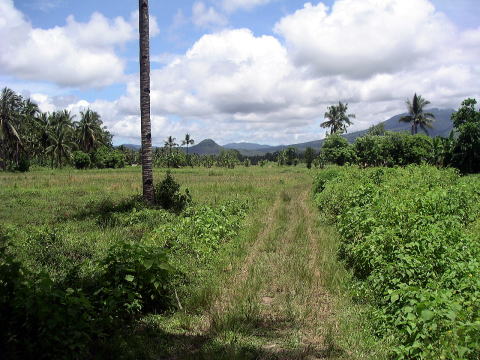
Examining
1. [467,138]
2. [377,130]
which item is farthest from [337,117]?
[467,138]

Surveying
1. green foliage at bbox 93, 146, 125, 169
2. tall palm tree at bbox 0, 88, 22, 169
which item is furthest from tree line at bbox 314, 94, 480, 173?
tall palm tree at bbox 0, 88, 22, 169

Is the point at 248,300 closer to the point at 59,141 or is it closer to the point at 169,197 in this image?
the point at 169,197

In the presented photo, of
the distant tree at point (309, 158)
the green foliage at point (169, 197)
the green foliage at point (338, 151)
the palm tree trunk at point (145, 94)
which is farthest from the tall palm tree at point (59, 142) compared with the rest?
the palm tree trunk at point (145, 94)

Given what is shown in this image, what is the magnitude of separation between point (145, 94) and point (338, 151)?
41908 mm

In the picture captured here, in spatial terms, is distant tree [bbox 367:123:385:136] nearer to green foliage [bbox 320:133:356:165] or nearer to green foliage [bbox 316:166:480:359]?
green foliage [bbox 320:133:356:165]

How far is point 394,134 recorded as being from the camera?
45375 mm

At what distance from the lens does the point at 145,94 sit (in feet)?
45.2

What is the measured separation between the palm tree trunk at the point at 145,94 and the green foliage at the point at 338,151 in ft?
130

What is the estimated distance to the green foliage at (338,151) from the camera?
1969 inches

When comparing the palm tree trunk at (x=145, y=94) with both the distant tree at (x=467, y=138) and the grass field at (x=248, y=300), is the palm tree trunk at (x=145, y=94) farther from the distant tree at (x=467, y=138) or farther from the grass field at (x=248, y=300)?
the distant tree at (x=467, y=138)

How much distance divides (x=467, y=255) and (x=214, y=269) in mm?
4356

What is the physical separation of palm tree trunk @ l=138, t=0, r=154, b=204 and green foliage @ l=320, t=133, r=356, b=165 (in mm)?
39748

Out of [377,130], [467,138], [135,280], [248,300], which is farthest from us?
[377,130]

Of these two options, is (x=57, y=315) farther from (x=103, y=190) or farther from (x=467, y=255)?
(x=103, y=190)
